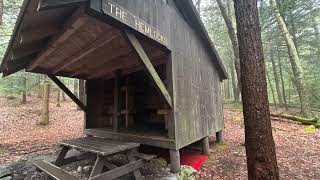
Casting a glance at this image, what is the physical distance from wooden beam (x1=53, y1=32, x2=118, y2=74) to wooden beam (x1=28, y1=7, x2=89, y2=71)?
51cm

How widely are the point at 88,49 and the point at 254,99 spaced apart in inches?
139

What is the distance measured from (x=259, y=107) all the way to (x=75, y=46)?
3.72 meters

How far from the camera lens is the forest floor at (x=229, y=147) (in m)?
4.32

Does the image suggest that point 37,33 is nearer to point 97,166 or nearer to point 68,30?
point 68,30

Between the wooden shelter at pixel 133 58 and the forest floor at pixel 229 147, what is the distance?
2.70 ft

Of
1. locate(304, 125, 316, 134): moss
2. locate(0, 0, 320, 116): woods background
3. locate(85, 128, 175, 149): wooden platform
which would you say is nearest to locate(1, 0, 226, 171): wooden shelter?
locate(85, 128, 175, 149): wooden platform

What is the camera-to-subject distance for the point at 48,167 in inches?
136

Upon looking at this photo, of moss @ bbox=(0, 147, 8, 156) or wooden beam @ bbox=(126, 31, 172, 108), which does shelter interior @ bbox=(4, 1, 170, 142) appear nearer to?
wooden beam @ bbox=(126, 31, 172, 108)

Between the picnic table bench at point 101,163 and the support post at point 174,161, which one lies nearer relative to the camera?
the picnic table bench at point 101,163

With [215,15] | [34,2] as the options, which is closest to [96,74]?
[34,2]

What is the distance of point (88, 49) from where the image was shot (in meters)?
4.08

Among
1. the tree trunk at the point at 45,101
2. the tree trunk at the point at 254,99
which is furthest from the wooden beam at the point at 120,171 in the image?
the tree trunk at the point at 45,101

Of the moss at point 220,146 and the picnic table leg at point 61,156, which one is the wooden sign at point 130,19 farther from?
the moss at point 220,146

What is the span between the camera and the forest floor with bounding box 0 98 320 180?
4.32m
